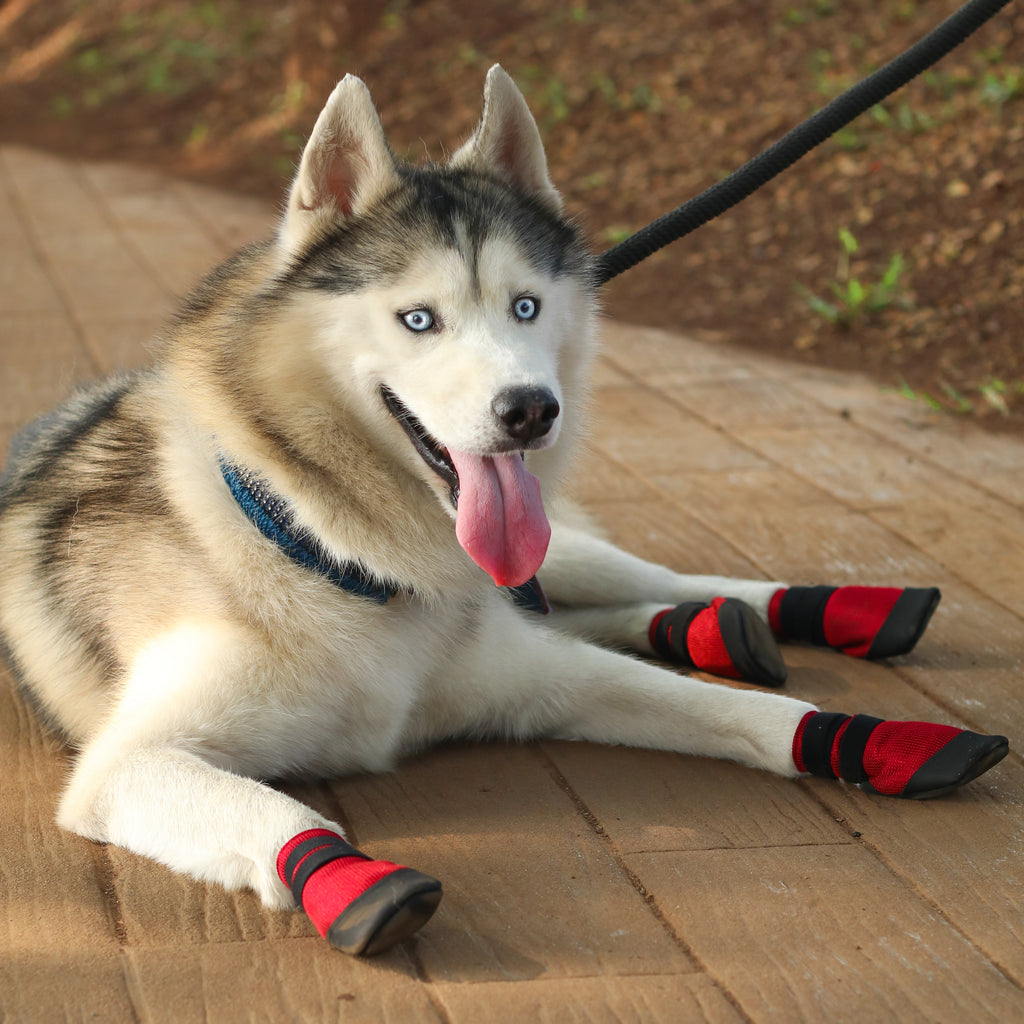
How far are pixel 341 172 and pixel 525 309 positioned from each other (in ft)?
1.56

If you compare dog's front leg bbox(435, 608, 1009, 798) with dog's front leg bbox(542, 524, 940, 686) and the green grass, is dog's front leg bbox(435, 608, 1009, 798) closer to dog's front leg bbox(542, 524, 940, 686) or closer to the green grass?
dog's front leg bbox(542, 524, 940, 686)

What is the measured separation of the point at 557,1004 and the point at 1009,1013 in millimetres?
716

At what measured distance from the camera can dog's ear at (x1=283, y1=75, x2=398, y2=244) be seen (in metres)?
2.41

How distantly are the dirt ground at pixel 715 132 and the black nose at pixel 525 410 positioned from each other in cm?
134

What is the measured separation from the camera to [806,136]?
325 centimetres

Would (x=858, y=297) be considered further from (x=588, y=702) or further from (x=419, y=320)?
(x=419, y=320)

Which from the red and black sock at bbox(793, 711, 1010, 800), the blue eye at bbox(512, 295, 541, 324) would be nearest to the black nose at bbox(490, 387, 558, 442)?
the blue eye at bbox(512, 295, 541, 324)

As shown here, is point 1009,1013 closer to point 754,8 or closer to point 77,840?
point 77,840

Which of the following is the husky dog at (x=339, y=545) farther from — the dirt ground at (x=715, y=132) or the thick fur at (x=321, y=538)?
the dirt ground at (x=715, y=132)

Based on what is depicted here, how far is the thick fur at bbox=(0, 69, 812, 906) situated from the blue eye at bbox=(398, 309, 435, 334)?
16 mm

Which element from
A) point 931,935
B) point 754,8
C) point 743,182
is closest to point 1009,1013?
point 931,935

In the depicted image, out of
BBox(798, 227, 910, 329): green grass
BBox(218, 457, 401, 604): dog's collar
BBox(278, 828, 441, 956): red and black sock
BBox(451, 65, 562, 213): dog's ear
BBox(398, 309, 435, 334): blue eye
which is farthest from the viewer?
BBox(798, 227, 910, 329): green grass

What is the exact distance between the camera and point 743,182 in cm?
324

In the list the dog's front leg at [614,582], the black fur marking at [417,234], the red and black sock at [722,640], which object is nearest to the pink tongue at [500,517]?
the black fur marking at [417,234]
